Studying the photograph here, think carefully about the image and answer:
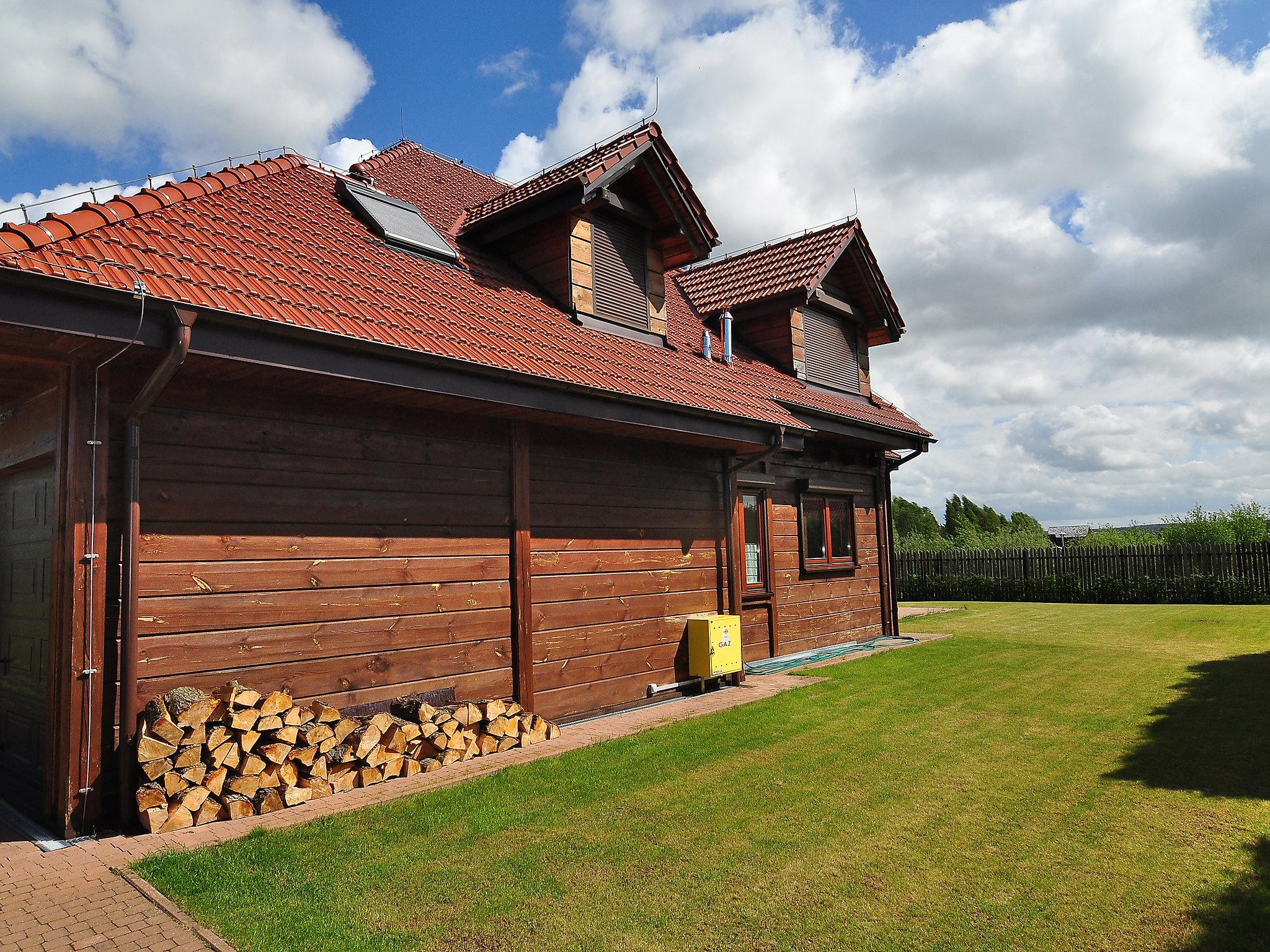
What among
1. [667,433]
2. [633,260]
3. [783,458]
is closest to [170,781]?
[667,433]

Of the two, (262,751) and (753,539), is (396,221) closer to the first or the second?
(262,751)

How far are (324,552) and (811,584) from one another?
A: 8.44 metres

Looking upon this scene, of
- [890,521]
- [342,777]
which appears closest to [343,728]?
[342,777]

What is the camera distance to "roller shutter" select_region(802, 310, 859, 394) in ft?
46.1

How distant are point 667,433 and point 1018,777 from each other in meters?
4.54

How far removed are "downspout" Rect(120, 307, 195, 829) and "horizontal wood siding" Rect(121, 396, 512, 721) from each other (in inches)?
4.3

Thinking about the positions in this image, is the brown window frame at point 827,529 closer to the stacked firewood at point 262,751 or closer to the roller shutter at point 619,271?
the roller shutter at point 619,271

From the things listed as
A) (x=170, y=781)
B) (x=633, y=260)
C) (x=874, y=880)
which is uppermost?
(x=633, y=260)

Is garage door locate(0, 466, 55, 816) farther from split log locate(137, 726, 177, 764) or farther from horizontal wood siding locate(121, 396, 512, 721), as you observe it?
horizontal wood siding locate(121, 396, 512, 721)

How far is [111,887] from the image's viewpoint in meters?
4.20

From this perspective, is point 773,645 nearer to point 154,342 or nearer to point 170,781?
point 170,781

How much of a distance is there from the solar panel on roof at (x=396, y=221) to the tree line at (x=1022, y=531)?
2150 cm

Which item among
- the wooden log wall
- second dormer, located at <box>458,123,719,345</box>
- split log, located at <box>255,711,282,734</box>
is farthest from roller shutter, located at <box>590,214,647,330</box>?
split log, located at <box>255,711,282,734</box>

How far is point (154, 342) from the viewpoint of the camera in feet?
15.9
